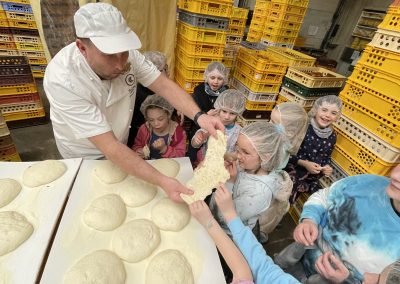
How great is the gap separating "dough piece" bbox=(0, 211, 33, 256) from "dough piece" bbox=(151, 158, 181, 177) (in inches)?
28.4

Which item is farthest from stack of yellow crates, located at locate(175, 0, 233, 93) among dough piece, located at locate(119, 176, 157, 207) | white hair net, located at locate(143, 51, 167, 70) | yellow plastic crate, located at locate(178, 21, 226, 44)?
dough piece, located at locate(119, 176, 157, 207)

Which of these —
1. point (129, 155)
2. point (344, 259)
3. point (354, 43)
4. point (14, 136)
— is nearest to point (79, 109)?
point (129, 155)

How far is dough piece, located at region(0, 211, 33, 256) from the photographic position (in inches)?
37.6

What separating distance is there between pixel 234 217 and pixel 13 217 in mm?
1033

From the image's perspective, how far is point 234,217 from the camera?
108 cm

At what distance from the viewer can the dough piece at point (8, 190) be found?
1125 mm

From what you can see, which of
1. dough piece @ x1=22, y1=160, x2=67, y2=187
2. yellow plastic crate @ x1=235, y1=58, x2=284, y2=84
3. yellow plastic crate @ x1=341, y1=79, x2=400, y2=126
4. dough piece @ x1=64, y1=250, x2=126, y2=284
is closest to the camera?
dough piece @ x1=64, y1=250, x2=126, y2=284

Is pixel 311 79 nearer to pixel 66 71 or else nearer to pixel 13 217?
pixel 66 71

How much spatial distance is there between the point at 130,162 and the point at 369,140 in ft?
6.11

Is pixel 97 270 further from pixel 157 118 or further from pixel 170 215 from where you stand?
pixel 157 118

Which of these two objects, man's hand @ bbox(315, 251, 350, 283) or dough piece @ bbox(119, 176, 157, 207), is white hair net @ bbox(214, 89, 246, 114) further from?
man's hand @ bbox(315, 251, 350, 283)

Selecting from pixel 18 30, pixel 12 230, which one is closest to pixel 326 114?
pixel 12 230

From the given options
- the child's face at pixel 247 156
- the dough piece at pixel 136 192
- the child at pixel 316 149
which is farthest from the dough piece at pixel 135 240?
the child at pixel 316 149

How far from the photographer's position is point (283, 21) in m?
4.34
